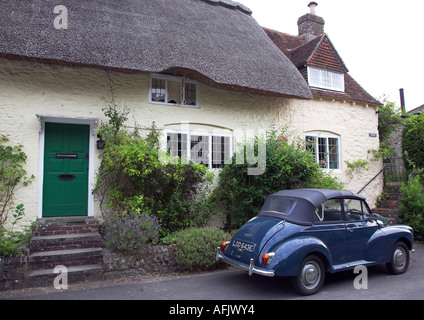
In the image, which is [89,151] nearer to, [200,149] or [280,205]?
[200,149]

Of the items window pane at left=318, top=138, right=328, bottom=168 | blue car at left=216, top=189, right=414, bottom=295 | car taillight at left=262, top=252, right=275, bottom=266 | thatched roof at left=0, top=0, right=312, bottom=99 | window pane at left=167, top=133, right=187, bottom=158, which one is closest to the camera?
car taillight at left=262, top=252, right=275, bottom=266

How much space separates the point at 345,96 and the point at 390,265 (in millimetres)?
7308

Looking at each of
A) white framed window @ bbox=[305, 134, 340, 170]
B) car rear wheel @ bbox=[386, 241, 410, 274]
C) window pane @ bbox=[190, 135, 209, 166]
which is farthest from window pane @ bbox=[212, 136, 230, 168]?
car rear wheel @ bbox=[386, 241, 410, 274]

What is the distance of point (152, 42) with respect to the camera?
823 centimetres

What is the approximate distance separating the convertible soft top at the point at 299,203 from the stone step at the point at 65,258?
3.55 m

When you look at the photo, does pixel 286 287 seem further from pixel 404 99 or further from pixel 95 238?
pixel 404 99

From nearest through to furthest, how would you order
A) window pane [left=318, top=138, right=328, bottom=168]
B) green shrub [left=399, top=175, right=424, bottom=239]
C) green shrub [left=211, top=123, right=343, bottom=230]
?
green shrub [left=211, top=123, right=343, bottom=230]
green shrub [left=399, top=175, right=424, bottom=239]
window pane [left=318, top=138, right=328, bottom=168]

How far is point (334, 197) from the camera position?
18.7 ft

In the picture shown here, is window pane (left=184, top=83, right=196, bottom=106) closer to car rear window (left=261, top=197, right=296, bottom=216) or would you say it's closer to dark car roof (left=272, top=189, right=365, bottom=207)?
car rear window (left=261, top=197, right=296, bottom=216)

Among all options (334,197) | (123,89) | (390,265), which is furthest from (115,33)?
(390,265)

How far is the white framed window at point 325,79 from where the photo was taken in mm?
11542

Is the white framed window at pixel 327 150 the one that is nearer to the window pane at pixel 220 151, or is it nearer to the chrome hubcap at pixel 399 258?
the window pane at pixel 220 151

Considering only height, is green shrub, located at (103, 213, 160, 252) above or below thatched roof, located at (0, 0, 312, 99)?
below

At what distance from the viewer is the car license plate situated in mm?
5101
